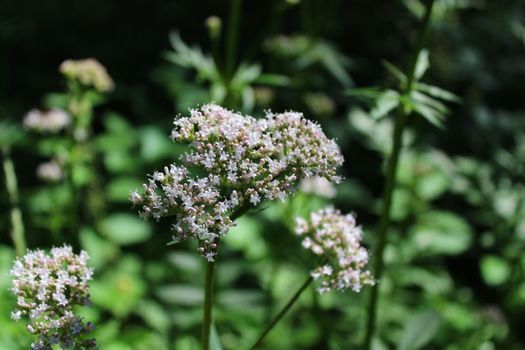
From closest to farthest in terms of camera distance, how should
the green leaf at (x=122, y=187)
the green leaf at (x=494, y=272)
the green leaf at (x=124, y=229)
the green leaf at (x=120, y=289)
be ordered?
the green leaf at (x=120, y=289), the green leaf at (x=494, y=272), the green leaf at (x=124, y=229), the green leaf at (x=122, y=187)

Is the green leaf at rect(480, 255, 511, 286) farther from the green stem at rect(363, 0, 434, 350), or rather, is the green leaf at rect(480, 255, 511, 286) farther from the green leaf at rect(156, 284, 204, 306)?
the green leaf at rect(156, 284, 204, 306)

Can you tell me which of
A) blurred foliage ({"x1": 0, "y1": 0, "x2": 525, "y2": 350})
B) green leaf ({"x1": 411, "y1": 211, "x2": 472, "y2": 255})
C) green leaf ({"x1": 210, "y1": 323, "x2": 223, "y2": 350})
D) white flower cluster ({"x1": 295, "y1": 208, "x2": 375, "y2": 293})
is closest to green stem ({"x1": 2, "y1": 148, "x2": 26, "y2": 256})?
blurred foliage ({"x1": 0, "y1": 0, "x2": 525, "y2": 350})

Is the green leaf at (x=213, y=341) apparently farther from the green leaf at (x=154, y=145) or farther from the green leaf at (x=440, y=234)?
the green leaf at (x=440, y=234)

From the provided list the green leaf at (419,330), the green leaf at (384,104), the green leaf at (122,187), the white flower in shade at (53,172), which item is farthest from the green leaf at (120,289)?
the green leaf at (384,104)

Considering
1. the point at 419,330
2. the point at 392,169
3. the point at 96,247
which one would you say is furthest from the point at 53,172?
the point at 419,330

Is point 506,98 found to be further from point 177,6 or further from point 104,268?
point 104,268

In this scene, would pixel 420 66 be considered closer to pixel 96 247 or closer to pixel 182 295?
pixel 182 295

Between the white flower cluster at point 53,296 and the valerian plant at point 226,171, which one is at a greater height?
the valerian plant at point 226,171

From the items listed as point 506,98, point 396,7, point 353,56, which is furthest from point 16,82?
point 506,98

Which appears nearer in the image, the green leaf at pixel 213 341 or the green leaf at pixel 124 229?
the green leaf at pixel 213 341
